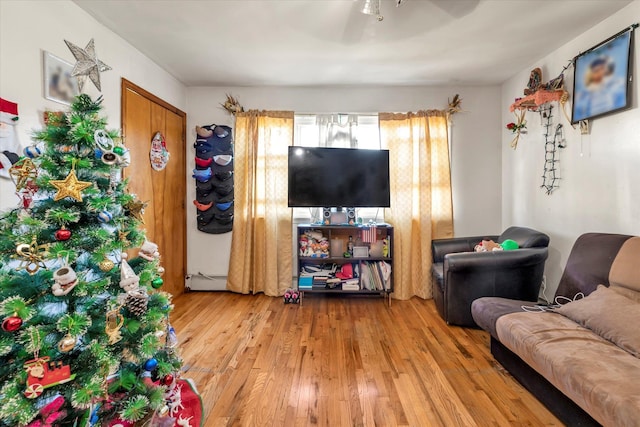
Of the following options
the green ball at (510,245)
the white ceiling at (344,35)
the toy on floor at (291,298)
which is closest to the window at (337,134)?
the white ceiling at (344,35)

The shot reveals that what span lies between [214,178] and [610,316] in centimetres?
356

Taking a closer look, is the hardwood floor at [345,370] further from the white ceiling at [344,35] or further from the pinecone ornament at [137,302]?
the white ceiling at [344,35]

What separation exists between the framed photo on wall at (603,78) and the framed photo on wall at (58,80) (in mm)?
3598

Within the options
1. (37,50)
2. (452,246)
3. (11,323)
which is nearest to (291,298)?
(452,246)

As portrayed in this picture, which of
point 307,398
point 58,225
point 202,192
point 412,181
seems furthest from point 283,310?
point 58,225

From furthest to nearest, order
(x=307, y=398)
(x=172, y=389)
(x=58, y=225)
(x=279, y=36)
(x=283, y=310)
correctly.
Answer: (x=283, y=310)
(x=279, y=36)
(x=307, y=398)
(x=172, y=389)
(x=58, y=225)

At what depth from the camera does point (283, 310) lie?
318 cm

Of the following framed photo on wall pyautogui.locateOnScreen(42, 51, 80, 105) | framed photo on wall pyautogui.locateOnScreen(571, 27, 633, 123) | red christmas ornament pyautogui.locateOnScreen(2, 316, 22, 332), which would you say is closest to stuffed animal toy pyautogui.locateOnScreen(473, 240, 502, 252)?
framed photo on wall pyautogui.locateOnScreen(571, 27, 633, 123)

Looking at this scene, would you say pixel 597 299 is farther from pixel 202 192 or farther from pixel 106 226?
pixel 202 192

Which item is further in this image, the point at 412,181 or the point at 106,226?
the point at 412,181

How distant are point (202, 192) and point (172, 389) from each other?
2.55 meters

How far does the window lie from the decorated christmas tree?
2.50m

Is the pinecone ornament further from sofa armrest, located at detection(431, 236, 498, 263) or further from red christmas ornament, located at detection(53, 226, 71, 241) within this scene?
sofa armrest, located at detection(431, 236, 498, 263)

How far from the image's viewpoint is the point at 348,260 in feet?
11.2
